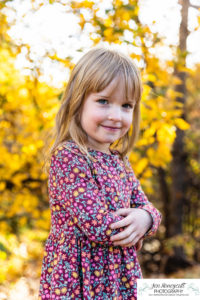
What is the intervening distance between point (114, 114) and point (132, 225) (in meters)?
0.44

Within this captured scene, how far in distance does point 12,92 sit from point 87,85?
1.64 m

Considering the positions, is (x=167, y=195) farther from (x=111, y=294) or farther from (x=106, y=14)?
(x=111, y=294)

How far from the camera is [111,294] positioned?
1473mm

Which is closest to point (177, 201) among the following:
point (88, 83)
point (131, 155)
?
point (131, 155)

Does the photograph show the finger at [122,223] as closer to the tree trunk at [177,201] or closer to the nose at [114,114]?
the nose at [114,114]

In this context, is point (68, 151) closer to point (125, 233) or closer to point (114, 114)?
point (114, 114)

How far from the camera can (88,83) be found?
5.11ft

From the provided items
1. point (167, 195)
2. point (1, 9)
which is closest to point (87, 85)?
point (1, 9)

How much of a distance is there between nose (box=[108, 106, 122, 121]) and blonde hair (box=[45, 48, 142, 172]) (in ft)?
0.25

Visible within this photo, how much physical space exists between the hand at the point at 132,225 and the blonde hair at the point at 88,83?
28 centimetres

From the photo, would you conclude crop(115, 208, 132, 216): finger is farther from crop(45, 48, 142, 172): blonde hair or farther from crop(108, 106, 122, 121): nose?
crop(108, 106, 122, 121): nose

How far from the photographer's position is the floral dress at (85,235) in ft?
4.68

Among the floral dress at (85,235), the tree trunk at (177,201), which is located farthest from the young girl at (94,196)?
the tree trunk at (177,201)

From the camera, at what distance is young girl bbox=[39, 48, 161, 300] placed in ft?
4.72
